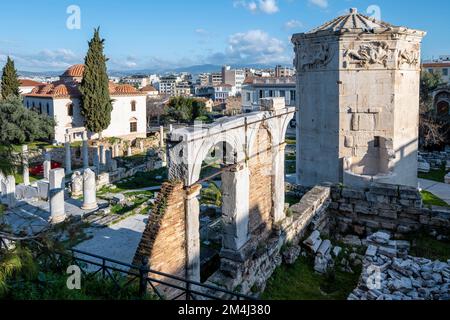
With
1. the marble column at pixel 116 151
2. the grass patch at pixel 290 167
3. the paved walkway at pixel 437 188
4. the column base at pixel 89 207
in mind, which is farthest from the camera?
the marble column at pixel 116 151

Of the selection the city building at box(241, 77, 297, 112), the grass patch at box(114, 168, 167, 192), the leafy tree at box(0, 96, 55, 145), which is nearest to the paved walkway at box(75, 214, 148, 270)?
the grass patch at box(114, 168, 167, 192)

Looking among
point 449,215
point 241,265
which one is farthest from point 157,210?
point 449,215

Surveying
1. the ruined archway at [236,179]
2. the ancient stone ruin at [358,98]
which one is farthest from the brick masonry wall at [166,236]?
the ancient stone ruin at [358,98]

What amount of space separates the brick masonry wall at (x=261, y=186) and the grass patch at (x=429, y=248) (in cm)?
427

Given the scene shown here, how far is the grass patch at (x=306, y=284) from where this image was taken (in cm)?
923

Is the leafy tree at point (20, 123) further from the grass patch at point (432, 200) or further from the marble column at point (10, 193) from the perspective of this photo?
the grass patch at point (432, 200)

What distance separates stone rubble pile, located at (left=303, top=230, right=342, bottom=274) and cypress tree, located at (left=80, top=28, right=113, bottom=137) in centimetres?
2917

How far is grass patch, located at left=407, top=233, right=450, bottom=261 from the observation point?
1099 cm

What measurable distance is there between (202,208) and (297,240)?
4.43m

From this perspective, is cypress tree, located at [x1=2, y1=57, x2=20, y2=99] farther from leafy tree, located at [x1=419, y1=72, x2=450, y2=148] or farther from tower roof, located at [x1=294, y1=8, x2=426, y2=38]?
leafy tree, located at [x1=419, y1=72, x2=450, y2=148]

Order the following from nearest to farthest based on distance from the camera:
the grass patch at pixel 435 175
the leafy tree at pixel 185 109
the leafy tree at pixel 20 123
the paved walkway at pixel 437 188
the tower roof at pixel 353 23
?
the tower roof at pixel 353 23 < the paved walkway at pixel 437 188 < the grass patch at pixel 435 175 < the leafy tree at pixel 20 123 < the leafy tree at pixel 185 109

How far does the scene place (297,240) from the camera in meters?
11.5

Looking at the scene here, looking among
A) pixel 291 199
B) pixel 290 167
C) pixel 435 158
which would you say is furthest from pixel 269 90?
pixel 291 199

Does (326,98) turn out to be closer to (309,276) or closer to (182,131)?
(309,276)
